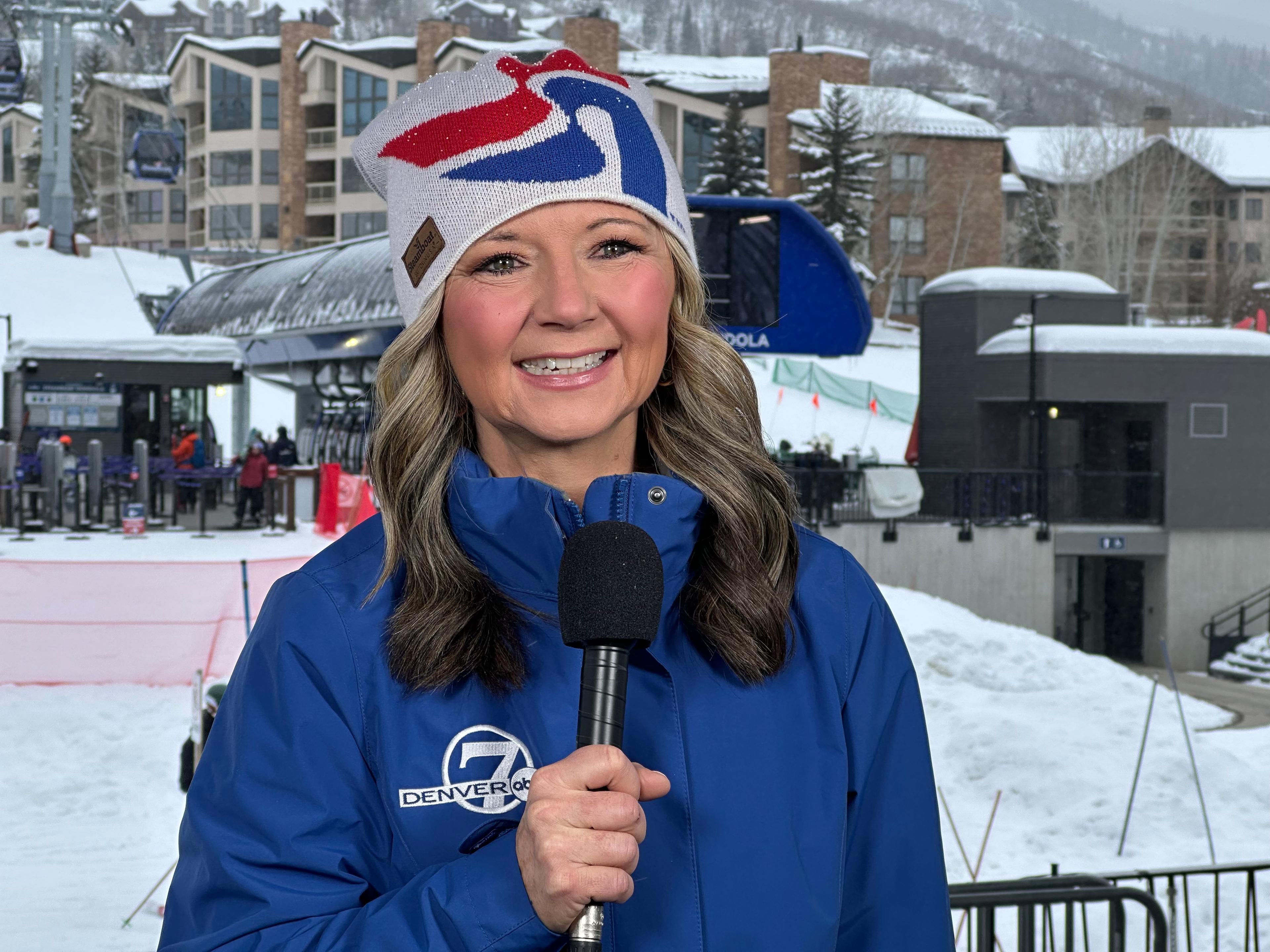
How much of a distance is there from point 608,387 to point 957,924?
5886 mm

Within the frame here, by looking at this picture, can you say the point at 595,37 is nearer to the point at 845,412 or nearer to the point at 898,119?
the point at 898,119

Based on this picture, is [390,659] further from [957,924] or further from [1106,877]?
[957,924]

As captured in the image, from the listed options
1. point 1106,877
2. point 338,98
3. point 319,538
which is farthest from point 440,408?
point 338,98

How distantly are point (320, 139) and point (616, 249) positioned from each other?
7821 centimetres

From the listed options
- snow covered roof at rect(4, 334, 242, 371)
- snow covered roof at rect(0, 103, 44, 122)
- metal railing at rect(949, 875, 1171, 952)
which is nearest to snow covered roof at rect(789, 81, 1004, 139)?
snow covered roof at rect(4, 334, 242, 371)

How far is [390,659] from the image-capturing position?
160 cm

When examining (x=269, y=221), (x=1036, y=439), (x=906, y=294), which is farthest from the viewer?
(x=269, y=221)

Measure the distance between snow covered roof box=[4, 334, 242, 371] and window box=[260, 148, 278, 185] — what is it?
191 ft

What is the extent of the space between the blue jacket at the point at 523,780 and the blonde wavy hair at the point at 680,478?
0.03 metres

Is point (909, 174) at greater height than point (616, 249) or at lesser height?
greater

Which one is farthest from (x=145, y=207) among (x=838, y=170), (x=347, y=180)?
(x=838, y=170)

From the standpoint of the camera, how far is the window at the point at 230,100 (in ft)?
268

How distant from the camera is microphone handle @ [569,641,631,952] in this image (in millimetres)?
1309

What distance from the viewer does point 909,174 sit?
69688 millimetres
